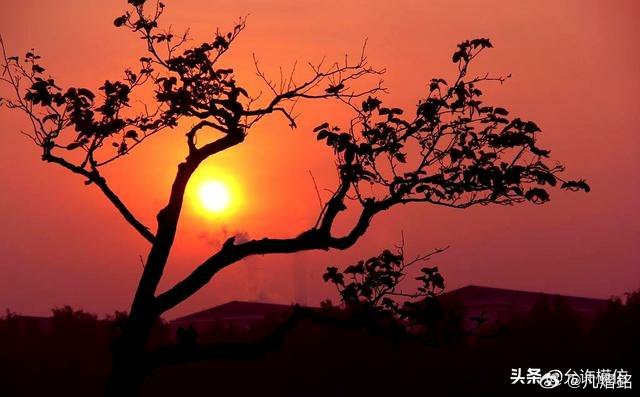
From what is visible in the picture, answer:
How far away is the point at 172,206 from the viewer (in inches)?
642

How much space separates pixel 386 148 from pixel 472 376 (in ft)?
59.0

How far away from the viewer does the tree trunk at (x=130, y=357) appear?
1591 cm

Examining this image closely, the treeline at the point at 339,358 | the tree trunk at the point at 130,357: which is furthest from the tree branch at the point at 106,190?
the treeline at the point at 339,358

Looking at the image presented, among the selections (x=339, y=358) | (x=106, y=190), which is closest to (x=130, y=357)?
(x=106, y=190)

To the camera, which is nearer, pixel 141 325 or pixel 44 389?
pixel 141 325

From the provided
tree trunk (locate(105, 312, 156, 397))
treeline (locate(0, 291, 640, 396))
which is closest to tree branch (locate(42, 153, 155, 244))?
tree trunk (locate(105, 312, 156, 397))

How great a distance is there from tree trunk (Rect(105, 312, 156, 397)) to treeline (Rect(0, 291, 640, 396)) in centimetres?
1363

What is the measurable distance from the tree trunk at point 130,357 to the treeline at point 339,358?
537 inches

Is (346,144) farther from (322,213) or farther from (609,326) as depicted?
(609,326)

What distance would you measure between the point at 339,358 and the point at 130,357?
722 inches

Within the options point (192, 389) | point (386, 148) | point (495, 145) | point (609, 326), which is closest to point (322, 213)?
point (386, 148)

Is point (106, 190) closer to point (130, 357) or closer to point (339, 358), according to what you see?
point (130, 357)

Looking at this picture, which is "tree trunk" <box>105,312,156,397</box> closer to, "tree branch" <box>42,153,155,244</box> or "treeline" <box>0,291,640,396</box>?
"tree branch" <box>42,153,155,244</box>

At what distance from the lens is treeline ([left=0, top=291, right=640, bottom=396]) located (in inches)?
1216
